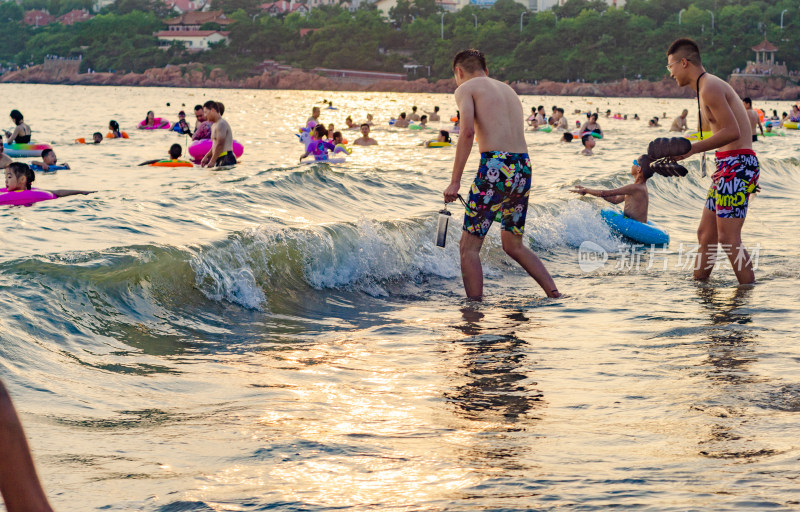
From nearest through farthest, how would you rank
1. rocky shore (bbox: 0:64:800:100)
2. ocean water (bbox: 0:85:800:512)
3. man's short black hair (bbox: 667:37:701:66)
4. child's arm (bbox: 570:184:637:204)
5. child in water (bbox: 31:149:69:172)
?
ocean water (bbox: 0:85:800:512)
man's short black hair (bbox: 667:37:701:66)
child's arm (bbox: 570:184:637:204)
child in water (bbox: 31:149:69:172)
rocky shore (bbox: 0:64:800:100)

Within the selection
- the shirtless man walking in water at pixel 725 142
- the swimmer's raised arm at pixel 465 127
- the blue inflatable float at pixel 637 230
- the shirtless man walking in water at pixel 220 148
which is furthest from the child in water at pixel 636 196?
the shirtless man walking in water at pixel 220 148

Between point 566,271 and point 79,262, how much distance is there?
4781 millimetres

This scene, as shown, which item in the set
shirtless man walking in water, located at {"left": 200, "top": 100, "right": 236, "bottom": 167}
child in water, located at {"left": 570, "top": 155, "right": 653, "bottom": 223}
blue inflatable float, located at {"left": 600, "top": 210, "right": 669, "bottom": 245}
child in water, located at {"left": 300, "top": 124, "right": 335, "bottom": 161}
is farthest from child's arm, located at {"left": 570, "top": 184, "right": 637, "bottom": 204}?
child in water, located at {"left": 300, "top": 124, "right": 335, "bottom": 161}

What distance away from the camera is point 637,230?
1014 centimetres

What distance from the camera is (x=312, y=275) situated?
7953 millimetres

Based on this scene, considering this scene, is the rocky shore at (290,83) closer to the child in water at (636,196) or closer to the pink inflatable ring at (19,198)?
the child in water at (636,196)

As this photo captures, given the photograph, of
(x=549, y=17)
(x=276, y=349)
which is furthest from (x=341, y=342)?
(x=549, y=17)

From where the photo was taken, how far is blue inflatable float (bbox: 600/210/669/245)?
395 inches

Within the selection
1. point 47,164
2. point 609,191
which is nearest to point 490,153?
point 609,191

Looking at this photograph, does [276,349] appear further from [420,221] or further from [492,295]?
[420,221]

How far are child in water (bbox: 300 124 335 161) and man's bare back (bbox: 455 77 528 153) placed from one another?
38.4ft

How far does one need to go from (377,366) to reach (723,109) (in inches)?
137

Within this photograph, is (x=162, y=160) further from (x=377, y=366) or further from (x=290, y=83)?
(x=290, y=83)

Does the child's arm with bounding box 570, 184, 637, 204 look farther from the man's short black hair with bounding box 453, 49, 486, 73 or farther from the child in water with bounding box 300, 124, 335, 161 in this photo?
the child in water with bounding box 300, 124, 335, 161
